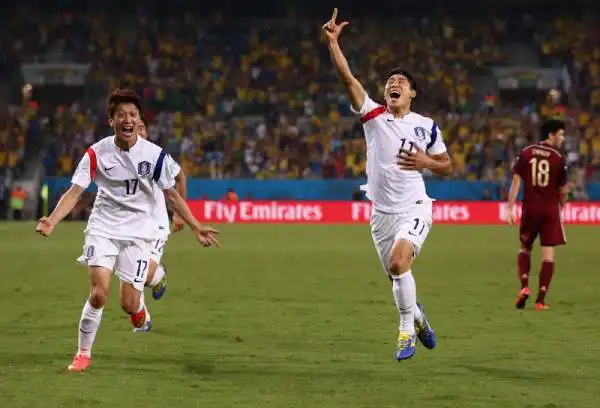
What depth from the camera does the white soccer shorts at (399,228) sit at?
9.85m

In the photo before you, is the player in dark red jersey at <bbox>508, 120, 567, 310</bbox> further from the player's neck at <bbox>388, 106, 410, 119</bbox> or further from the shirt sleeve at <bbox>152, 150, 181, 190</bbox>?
the shirt sleeve at <bbox>152, 150, 181, 190</bbox>

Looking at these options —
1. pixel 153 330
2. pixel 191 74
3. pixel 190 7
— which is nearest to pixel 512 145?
pixel 191 74

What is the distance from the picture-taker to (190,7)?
2101 inches

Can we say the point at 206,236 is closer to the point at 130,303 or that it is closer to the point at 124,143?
the point at 124,143

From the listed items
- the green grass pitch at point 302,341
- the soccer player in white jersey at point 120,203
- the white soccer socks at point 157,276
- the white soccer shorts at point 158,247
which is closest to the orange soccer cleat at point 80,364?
the soccer player in white jersey at point 120,203

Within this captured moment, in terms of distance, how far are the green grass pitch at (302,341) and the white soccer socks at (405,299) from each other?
0.33 metres

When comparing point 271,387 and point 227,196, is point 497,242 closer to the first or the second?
point 227,196

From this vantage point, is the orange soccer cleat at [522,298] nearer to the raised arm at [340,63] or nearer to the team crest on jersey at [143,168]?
the raised arm at [340,63]

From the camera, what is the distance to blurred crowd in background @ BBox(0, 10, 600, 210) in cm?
4394

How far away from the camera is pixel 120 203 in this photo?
963 centimetres

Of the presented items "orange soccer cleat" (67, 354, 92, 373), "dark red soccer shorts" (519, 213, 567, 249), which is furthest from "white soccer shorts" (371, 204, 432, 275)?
"dark red soccer shorts" (519, 213, 567, 249)

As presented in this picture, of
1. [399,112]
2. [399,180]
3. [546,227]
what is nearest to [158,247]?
[399,180]

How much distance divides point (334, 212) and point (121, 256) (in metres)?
31.7

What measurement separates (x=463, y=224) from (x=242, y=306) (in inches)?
1011
